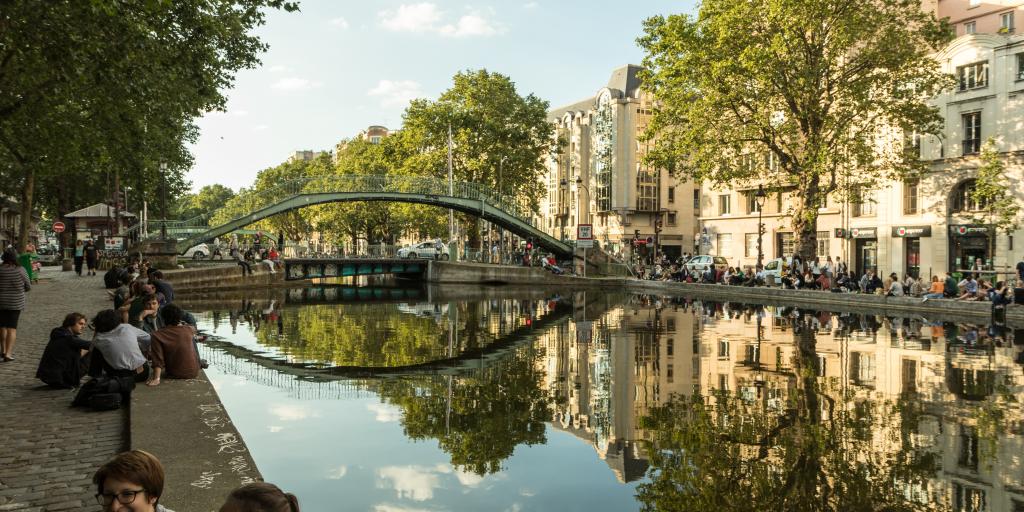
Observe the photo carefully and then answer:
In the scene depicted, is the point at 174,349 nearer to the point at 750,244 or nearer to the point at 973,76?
the point at 973,76

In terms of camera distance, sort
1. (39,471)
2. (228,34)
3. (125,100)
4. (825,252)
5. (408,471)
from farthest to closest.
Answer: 1. (825,252)
2. (228,34)
3. (125,100)
4. (408,471)
5. (39,471)

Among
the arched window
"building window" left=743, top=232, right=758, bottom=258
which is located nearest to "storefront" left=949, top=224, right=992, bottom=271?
the arched window

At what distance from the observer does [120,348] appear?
8727mm

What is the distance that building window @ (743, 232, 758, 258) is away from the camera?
5222 cm

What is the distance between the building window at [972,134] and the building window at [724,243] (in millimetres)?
18351

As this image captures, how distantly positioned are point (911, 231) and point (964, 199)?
117 inches

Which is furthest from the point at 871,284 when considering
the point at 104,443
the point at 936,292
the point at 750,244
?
the point at 104,443

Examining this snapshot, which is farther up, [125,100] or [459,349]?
[125,100]

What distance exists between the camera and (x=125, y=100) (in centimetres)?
2016

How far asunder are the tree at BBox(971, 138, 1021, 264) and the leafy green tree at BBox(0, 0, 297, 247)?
28.8 meters

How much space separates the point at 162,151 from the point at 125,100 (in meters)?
9.62

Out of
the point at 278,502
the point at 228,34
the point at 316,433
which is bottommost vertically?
the point at 316,433

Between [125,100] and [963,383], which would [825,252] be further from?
[125,100]

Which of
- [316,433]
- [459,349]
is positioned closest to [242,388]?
[316,433]
